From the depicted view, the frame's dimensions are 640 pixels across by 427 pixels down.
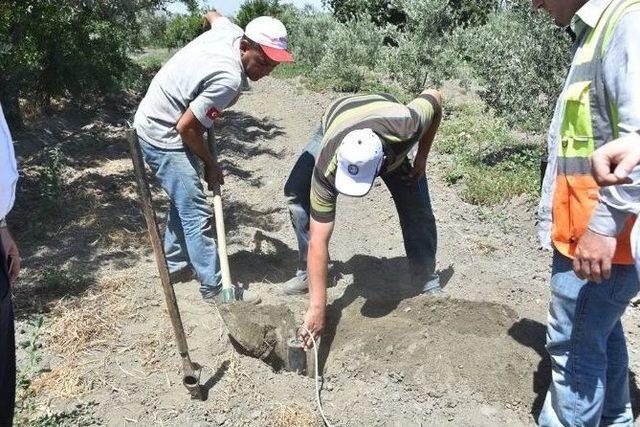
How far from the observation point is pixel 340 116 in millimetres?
3246

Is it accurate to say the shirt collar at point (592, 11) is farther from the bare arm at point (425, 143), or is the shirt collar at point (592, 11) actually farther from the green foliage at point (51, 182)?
the green foliage at point (51, 182)

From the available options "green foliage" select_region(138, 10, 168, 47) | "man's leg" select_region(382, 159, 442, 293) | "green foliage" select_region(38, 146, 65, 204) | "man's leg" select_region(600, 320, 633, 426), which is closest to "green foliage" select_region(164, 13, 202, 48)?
"green foliage" select_region(138, 10, 168, 47)

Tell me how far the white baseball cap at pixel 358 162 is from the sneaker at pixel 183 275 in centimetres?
200

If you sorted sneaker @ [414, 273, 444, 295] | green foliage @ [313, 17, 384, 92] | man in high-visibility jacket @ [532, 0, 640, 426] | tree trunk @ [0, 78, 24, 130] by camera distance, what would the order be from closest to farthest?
man in high-visibility jacket @ [532, 0, 640, 426]
sneaker @ [414, 273, 444, 295]
tree trunk @ [0, 78, 24, 130]
green foliage @ [313, 17, 384, 92]

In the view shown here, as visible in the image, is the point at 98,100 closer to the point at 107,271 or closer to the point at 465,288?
the point at 107,271

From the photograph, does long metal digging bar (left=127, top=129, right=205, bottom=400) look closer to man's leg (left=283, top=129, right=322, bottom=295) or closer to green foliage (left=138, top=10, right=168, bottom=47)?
man's leg (left=283, top=129, right=322, bottom=295)

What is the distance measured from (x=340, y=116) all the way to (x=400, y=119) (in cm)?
34

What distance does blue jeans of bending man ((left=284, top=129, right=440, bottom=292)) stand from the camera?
3.81 m

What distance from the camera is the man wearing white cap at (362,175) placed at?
2791 millimetres

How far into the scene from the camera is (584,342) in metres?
2.31

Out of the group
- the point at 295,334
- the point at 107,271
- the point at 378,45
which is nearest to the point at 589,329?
the point at 295,334

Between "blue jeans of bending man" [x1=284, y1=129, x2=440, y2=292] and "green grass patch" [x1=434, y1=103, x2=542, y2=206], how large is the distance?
2031mm

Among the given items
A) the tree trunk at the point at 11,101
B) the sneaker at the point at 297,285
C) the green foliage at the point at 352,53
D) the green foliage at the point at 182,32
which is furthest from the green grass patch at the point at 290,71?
the green foliage at the point at 182,32

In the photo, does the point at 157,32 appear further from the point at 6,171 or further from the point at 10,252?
the point at 6,171
